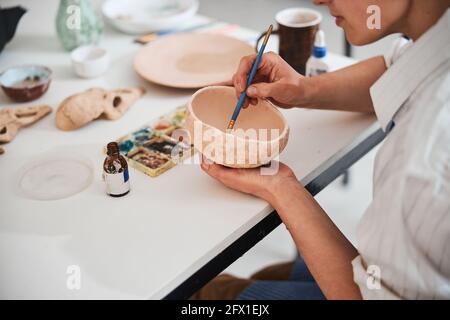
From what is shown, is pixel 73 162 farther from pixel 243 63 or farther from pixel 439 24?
pixel 439 24

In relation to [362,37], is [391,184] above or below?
below

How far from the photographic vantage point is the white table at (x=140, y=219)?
811 mm

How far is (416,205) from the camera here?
694 mm

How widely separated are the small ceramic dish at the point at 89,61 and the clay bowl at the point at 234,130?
0.43m

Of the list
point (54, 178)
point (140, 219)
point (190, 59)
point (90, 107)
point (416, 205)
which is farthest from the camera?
point (190, 59)

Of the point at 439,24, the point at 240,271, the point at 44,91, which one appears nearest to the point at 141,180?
the point at 44,91

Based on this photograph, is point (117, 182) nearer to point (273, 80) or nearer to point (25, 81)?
point (273, 80)

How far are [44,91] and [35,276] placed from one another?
0.60 meters

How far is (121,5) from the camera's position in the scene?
164cm

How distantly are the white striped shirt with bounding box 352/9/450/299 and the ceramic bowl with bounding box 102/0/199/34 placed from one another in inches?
36.9

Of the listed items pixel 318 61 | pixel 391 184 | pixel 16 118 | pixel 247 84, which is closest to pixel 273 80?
pixel 247 84

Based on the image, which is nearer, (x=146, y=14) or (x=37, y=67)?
(x=37, y=67)

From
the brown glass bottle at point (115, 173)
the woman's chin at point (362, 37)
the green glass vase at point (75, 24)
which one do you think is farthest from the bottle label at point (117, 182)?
the green glass vase at point (75, 24)

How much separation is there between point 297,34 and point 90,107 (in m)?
0.54
